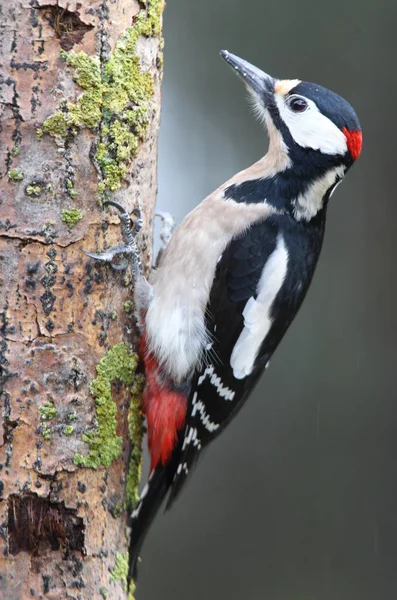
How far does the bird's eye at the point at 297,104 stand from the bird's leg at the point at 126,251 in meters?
0.62

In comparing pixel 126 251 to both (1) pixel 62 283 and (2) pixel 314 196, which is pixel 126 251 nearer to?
(1) pixel 62 283

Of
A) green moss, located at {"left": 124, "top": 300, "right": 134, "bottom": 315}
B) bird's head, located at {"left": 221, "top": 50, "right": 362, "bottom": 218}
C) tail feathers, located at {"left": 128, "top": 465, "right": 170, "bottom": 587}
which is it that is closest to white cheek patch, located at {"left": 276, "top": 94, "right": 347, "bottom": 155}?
bird's head, located at {"left": 221, "top": 50, "right": 362, "bottom": 218}

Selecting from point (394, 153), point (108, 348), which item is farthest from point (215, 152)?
point (108, 348)

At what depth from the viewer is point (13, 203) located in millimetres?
2053

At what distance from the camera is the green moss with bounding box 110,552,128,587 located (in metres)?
2.21

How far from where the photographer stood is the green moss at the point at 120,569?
2.21 m

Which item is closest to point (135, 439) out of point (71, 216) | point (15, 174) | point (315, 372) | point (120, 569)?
point (120, 569)

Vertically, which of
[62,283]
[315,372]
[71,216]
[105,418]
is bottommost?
[315,372]

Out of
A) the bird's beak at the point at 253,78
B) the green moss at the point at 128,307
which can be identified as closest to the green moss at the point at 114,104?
the green moss at the point at 128,307

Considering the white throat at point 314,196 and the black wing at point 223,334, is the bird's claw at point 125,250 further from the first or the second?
the white throat at point 314,196

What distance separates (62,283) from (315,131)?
920mm

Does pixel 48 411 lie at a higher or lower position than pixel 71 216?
lower

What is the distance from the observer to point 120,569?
2.23 meters

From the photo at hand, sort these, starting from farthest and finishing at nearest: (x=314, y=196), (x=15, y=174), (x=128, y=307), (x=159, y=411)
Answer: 1. (x=314, y=196)
2. (x=159, y=411)
3. (x=128, y=307)
4. (x=15, y=174)
